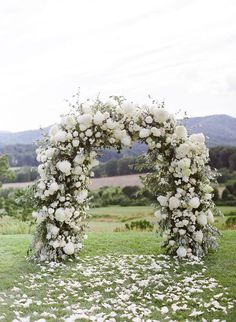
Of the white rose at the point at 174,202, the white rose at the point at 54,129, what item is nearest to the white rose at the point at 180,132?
the white rose at the point at 174,202

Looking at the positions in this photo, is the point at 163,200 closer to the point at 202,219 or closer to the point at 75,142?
the point at 202,219

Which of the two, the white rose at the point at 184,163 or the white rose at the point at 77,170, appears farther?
the white rose at the point at 77,170

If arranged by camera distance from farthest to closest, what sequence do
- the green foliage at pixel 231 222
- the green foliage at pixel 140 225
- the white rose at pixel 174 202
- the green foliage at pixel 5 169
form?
the green foliage at pixel 5 169
the green foliage at pixel 140 225
the green foliage at pixel 231 222
the white rose at pixel 174 202

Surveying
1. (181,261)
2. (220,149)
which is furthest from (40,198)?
(220,149)

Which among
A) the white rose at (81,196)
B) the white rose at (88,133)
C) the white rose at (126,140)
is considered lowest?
the white rose at (81,196)

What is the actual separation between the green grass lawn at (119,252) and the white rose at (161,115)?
2.94 meters

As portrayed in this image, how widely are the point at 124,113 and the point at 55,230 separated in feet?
9.01

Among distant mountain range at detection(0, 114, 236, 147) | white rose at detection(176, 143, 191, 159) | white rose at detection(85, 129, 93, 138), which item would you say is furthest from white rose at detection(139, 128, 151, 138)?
distant mountain range at detection(0, 114, 236, 147)

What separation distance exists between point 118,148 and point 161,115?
3.75 feet

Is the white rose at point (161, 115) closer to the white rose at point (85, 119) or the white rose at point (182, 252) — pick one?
the white rose at point (85, 119)

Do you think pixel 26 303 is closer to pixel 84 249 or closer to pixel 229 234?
pixel 84 249

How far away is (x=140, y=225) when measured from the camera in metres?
16.7

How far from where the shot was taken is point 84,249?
439 inches

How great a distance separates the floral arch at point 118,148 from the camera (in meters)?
9.84
